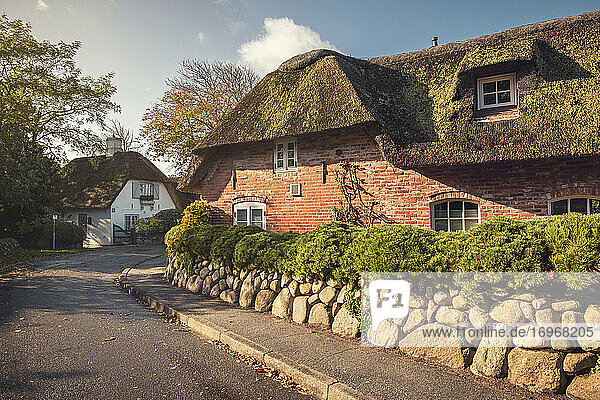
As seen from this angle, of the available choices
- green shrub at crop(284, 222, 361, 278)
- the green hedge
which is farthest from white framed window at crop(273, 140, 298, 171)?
green shrub at crop(284, 222, 361, 278)

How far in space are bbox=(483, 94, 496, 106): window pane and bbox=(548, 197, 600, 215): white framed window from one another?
2.87 m

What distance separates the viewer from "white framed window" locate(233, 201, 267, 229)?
1328cm

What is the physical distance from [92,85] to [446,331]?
31.0 meters

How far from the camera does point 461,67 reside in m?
10.6

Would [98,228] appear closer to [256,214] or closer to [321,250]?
[256,214]

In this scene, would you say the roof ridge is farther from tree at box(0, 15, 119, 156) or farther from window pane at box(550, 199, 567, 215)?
tree at box(0, 15, 119, 156)

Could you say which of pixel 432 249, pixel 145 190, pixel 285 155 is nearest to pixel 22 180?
pixel 145 190

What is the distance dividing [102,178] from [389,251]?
34129 mm

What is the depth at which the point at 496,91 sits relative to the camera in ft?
34.2

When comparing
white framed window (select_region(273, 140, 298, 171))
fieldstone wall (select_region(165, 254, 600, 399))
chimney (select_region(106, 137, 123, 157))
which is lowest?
fieldstone wall (select_region(165, 254, 600, 399))

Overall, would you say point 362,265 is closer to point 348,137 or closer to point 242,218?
point 348,137

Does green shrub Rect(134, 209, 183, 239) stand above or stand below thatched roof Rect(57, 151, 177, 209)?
below

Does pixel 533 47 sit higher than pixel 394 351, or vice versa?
pixel 533 47

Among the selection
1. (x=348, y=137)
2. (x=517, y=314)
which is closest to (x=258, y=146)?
(x=348, y=137)
